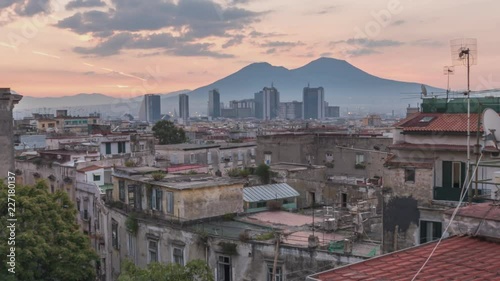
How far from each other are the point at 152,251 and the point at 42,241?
192 inches

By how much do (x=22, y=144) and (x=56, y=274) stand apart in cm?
3843

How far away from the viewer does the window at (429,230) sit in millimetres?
18625

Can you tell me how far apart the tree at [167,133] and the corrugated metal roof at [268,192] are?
2106 inches

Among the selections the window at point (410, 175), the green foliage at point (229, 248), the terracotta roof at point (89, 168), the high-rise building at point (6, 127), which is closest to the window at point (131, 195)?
the green foliage at point (229, 248)

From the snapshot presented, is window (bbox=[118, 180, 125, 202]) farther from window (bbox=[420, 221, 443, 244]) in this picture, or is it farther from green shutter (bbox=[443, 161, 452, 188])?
green shutter (bbox=[443, 161, 452, 188])

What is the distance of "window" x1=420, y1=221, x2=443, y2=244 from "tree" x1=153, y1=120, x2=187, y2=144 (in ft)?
211

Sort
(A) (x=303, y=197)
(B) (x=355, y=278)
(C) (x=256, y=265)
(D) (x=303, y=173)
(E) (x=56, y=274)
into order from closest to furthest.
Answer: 1. (B) (x=355, y=278)
2. (C) (x=256, y=265)
3. (E) (x=56, y=274)
4. (A) (x=303, y=197)
5. (D) (x=303, y=173)

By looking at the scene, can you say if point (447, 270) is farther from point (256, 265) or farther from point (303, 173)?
point (303, 173)

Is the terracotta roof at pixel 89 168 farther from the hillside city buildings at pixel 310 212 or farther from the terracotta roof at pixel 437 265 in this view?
the terracotta roof at pixel 437 265

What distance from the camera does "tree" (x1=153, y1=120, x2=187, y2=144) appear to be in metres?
81.6

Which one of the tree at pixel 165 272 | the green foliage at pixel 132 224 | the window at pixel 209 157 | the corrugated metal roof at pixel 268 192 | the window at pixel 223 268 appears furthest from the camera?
the window at pixel 209 157

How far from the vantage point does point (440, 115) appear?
20.9 m

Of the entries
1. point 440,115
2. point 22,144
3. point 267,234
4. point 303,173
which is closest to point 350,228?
point 267,234

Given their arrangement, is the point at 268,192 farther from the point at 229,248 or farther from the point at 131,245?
the point at 229,248
